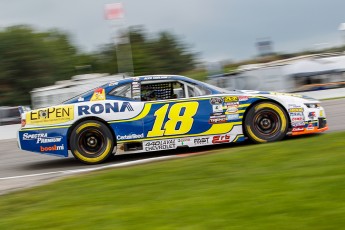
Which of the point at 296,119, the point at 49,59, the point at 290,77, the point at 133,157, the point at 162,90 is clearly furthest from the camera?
the point at 49,59

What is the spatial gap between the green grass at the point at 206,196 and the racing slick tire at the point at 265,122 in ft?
5.27

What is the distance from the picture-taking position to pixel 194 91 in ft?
28.7

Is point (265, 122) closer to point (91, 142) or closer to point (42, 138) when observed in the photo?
point (91, 142)

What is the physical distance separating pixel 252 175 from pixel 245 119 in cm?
307

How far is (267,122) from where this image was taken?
8.70 m

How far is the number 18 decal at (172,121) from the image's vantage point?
854 centimetres

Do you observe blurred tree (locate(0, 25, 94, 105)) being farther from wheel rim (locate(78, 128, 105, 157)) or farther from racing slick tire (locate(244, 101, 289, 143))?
racing slick tire (locate(244, 101, 289, 143))

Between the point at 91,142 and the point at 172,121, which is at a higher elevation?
the point at 172,121

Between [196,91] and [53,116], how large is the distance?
8.05 feet

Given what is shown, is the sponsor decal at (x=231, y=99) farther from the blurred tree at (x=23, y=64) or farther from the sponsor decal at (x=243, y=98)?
the blurred tree at (x=23, y=64)

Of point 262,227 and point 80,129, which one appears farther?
point 80,129

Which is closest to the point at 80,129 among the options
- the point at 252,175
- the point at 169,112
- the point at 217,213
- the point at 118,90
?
the point at 118,90

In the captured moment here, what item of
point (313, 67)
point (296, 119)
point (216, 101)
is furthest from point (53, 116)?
point (313, 67)

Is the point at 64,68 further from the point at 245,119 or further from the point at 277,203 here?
the point at 277,203
